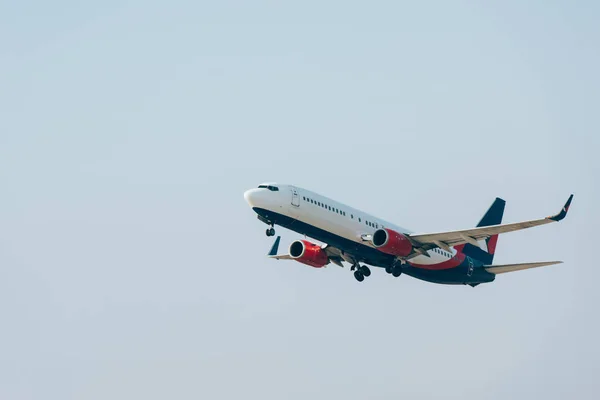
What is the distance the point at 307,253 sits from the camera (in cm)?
7444

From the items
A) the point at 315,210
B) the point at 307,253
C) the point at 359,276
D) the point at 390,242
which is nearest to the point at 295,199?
the point at 315,210

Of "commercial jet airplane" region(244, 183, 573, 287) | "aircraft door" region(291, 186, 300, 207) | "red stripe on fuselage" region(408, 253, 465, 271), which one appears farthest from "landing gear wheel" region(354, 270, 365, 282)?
"aircraft door" region(291, 186, 300, 207)

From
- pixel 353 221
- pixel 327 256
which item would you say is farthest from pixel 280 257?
pixel 353 221

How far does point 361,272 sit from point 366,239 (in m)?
4.44

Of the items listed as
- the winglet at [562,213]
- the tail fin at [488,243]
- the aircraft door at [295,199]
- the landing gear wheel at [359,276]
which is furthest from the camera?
the tail fin at [488,243]

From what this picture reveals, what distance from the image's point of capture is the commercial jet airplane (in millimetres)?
67250

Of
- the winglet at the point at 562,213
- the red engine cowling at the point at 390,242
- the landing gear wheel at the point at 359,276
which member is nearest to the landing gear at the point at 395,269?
the landing gear wheel at the point at 359,276

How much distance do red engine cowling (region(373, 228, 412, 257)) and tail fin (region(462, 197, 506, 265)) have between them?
10810mm

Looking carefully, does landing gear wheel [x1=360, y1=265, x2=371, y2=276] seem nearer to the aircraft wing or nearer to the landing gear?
the landing gear

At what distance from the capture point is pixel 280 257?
267 feet

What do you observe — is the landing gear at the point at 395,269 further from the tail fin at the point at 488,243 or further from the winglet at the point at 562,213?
the winglet at the point at 562,213

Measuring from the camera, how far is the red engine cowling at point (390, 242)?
226 feet

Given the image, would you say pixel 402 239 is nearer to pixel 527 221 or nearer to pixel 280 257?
pixel 527 221

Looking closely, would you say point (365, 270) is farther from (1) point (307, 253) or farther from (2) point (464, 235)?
(2) point (464, 235)
